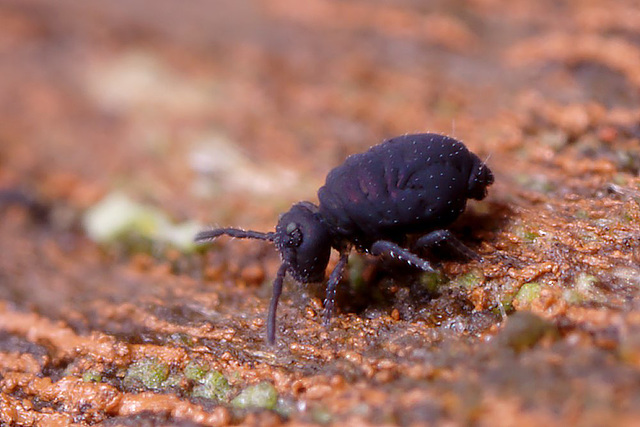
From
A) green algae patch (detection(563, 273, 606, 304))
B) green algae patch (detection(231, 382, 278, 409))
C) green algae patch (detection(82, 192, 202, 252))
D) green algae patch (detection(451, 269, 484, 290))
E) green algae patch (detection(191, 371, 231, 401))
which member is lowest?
green algae patch (detection(231, 382, 278, 409))

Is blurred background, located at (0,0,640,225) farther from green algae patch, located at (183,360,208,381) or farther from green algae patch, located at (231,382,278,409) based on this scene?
green algae patch, located at (231,382,278,409)

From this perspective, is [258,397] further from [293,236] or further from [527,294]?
[527,294]

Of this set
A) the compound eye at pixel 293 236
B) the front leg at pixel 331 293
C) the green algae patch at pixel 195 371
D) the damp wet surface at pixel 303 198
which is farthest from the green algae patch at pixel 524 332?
the green algae patch at pixel 195 371

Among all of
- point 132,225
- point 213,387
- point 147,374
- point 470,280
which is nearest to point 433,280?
point 470,280

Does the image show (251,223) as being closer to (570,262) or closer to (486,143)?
(486,143)

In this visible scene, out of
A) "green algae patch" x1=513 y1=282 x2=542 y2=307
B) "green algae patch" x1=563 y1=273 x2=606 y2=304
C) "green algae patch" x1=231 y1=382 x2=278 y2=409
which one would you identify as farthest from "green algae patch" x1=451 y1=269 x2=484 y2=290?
"green algae patch" x1=231 y1=382 x2=278 y2=409

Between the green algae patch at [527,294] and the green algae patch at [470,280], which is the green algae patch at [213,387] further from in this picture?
the green algae patch at [527,294]

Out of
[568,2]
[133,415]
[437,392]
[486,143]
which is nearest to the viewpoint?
[437,392]

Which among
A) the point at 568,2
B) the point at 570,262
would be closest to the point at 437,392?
the point at 570,262
